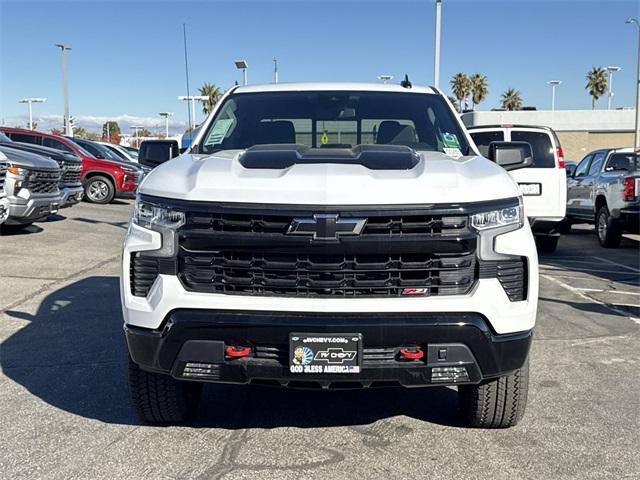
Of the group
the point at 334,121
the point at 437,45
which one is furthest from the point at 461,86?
the point at 334,121

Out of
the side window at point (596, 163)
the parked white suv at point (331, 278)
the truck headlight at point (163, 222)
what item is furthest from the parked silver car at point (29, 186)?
the side window at point (596, 163)

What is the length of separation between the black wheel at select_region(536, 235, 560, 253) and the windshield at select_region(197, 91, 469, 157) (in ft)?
23.8

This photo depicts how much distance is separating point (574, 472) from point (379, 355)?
1.16m

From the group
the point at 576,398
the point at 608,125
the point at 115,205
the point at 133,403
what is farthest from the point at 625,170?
the point at 608,125

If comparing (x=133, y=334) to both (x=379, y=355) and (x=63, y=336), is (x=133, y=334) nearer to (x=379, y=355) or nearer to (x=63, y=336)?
(x=379, y=355)

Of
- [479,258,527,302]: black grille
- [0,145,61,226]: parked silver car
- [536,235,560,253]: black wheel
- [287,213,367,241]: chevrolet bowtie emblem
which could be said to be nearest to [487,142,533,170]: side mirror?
[479,258,527,302]: black grille

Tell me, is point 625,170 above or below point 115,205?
above

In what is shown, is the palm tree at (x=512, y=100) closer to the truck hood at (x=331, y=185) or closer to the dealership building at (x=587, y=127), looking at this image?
the dealership building at (x=587, y=127)

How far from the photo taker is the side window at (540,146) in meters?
10.1

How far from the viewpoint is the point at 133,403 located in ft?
12.3

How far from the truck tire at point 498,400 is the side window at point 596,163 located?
420 inches

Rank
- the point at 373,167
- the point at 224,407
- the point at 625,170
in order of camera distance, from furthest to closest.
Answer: the point at 625,170 < the point at 224,407 < the point at 373,167

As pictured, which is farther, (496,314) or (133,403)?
(133,403)

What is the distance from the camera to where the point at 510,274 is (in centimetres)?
324
